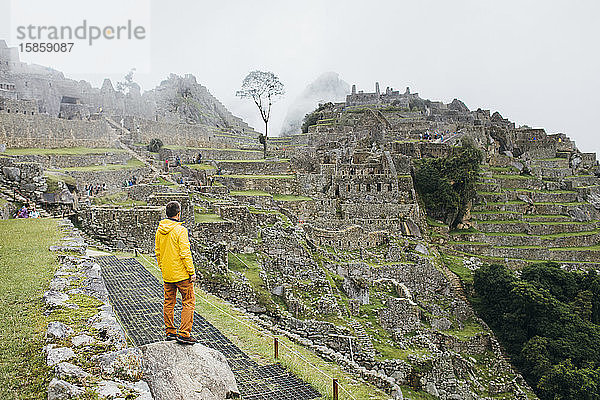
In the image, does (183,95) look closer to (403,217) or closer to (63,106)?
(63,106)

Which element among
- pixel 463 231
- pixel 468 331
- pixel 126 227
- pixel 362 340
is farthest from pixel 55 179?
pixel 463 231

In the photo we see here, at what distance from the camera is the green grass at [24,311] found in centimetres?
374

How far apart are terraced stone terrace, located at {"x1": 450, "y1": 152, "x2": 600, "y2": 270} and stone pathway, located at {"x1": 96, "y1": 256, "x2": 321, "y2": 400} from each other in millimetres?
21302

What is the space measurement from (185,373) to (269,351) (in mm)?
3026

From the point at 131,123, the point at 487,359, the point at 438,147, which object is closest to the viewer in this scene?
the point at 487,359

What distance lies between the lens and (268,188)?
25.4 m

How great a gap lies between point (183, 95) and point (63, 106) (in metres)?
19.7

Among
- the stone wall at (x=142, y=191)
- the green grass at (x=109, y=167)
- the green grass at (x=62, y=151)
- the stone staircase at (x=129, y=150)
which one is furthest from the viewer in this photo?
the stone staircase at (x=129, y=150)

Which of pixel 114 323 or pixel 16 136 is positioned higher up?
pixel 16 136

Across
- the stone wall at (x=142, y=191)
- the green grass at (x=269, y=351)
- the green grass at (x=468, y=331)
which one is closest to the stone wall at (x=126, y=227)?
the green grass at (x=269, y=351)

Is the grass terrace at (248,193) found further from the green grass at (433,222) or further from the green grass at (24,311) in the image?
the green grass at (24,311)

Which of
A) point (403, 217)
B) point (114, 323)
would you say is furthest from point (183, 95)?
point (114, 323)

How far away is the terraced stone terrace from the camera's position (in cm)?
2672

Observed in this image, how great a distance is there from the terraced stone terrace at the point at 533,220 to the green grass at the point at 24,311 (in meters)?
22.8
